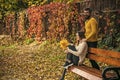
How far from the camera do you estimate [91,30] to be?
895 centimetres

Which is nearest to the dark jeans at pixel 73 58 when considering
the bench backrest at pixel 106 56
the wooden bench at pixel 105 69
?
the wooden bench at pixel 105 69

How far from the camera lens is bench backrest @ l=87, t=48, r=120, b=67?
6844 millimetres

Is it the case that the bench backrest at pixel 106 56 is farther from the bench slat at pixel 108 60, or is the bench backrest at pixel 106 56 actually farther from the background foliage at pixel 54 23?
the background foliage at pixel 54 23

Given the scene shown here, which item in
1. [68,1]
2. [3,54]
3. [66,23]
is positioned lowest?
[3,54]

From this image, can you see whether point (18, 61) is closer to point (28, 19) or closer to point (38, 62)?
point (38, 62)

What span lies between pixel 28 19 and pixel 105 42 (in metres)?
9.11

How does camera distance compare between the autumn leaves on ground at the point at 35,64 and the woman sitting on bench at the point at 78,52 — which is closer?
the woman sitting on bench at the point at 78,52

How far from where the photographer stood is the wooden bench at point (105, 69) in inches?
259

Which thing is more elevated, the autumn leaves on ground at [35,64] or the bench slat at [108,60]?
the bench slat at [108,60]

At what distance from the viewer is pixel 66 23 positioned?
1695 cm

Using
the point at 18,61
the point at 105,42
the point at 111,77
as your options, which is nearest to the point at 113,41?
the point at 105,42

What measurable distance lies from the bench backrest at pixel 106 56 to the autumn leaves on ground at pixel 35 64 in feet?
5.59

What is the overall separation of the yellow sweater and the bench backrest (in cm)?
51

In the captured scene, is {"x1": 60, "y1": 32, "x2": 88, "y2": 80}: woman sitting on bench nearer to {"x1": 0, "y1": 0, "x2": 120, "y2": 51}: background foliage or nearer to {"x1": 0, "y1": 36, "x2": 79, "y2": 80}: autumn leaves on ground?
{"x1": 0, "y1": 36, "x2": 79, "y2": 80}: autumn leaves on ground
